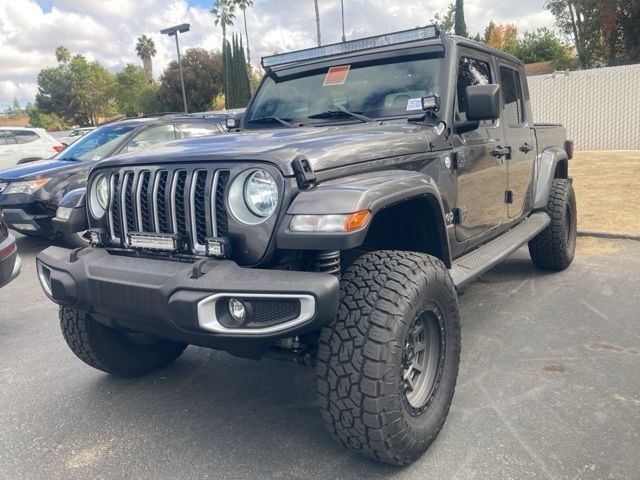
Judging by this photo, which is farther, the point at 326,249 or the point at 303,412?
the point at 303,412

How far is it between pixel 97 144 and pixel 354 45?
16.6ft

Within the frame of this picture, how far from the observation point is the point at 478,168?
11.9ft

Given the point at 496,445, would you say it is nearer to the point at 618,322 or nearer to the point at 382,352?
the point at 382,352

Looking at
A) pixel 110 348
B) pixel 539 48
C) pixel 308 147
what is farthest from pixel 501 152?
pixel 539 48

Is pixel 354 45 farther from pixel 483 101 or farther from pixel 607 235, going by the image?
pixel 607 235

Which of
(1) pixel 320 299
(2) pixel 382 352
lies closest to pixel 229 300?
(1) pixel 320 299

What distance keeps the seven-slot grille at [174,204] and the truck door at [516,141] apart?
264 centimetres

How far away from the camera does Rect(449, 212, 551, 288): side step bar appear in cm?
321

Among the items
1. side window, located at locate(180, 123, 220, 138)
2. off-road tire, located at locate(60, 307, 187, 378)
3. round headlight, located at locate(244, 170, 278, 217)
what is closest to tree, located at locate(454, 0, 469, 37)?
side window, located at locate(180, 123, 220, 138)

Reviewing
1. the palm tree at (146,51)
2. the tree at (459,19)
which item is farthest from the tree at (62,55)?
the tree at (459,19)

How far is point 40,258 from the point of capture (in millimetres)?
2717

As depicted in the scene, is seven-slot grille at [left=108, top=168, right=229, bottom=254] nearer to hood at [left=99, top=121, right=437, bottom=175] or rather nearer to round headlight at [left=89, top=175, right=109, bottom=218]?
hood at [left=99, top=121, right=437, bottom=175]

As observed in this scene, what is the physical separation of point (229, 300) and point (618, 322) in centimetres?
302

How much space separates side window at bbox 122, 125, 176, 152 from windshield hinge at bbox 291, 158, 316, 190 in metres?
5.10
